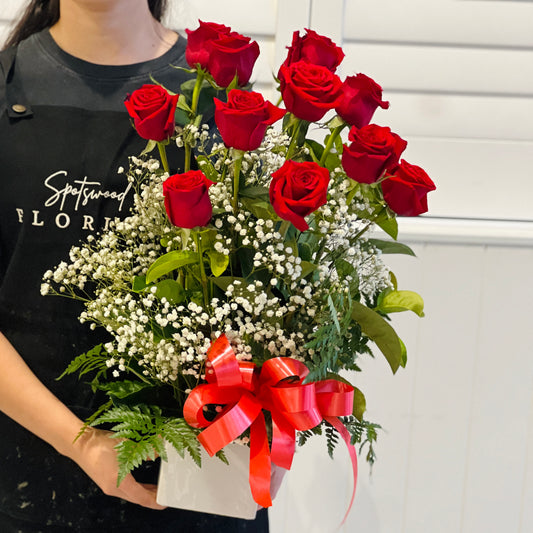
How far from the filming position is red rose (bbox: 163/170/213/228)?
25.1 inches

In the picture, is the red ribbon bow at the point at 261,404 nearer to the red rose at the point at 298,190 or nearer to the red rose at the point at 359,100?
the red rose at the point at 298,190

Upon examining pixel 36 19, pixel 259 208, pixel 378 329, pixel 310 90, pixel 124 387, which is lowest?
pixel 124 387

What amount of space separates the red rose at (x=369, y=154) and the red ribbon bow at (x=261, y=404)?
23 cm

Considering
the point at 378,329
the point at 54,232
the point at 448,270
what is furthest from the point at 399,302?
the point at 448,270

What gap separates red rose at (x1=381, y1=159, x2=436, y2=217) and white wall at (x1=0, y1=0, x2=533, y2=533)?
2.65 ft

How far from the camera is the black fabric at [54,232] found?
1012mm

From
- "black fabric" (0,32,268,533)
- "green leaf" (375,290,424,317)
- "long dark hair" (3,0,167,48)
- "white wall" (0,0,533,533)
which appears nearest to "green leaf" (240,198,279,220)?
"green leaf" (375,290,424,317)

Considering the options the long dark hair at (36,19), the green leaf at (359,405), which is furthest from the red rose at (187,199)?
the long dark hair at (36,19)

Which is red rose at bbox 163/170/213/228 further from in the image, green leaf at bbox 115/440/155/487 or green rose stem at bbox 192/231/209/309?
green leaf at bbox 115/440/155/487

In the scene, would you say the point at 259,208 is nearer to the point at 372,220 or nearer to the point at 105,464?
the point at 372,220

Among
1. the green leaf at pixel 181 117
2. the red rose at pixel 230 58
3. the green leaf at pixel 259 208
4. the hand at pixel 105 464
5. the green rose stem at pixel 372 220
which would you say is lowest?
the hand at pixel 105 464

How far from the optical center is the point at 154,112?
69 centimetres

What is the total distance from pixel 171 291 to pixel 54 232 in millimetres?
353

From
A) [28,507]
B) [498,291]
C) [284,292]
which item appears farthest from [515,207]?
[28,507]
